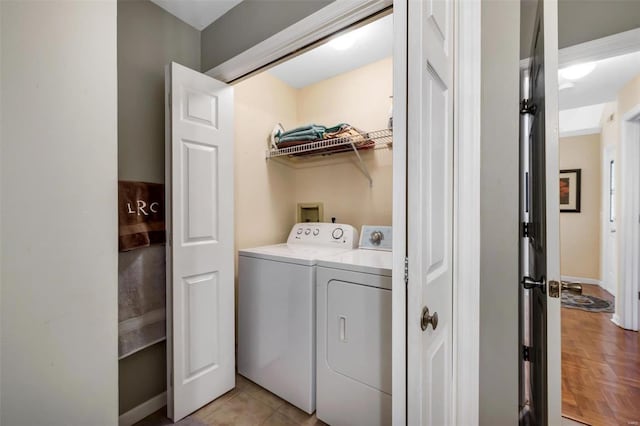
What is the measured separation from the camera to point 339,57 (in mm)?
2111

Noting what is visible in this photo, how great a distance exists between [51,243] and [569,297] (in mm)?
4873

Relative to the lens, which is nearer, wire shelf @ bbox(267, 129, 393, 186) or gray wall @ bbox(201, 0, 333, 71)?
gray wall @ bbox(201, 0, 333, 71)

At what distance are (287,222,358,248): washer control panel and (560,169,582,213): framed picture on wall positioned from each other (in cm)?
409

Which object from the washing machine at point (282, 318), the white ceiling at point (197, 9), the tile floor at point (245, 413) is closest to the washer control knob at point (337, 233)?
the washing machine at point (282, 318)

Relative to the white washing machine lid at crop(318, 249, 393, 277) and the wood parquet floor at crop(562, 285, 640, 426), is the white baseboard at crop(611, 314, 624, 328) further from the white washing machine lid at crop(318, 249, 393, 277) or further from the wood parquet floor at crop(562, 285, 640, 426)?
the white washing machine lid at crop(318, 249, 393, 277)

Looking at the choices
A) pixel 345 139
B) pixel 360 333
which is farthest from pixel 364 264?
pixel 345 139

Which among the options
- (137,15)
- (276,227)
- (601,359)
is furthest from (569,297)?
(137,15)

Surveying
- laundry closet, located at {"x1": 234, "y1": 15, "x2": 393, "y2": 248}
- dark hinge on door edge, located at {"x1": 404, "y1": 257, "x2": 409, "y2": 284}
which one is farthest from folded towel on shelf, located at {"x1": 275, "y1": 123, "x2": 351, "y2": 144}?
A: dark hinge on door edge, located at {"x1": 404, "y1": 257, "x2": 409, "y2": 284}

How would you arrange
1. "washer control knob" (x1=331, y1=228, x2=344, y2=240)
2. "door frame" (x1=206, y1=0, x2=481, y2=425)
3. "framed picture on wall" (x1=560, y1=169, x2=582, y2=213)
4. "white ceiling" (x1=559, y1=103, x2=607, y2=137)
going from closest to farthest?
"door frame" (x1=206, y1=0, x2=481, y2=425), "washer control knob" (x1=331, y1=228, x2=344, y2=240), "white ceiling" (x1=559, y1=103, x2=607, y2=137), "framed picture on wall" (x1=560, y1=169, x2=582, y2=213)

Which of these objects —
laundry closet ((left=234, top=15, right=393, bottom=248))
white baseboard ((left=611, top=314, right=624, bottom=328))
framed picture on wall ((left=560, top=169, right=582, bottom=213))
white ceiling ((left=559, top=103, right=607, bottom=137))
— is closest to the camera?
laundry closet ((left=234, top=15, right=393, bottom=248))

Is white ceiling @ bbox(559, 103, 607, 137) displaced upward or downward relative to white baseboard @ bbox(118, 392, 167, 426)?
upward

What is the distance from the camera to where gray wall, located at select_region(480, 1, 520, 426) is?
1105 millimetres

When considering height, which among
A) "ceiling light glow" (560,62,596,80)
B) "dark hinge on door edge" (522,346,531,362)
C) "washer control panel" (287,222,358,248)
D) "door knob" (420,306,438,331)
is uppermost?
"ceiling light glow" (560,62,596,80)

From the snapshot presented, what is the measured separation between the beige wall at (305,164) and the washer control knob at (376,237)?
25 cm
